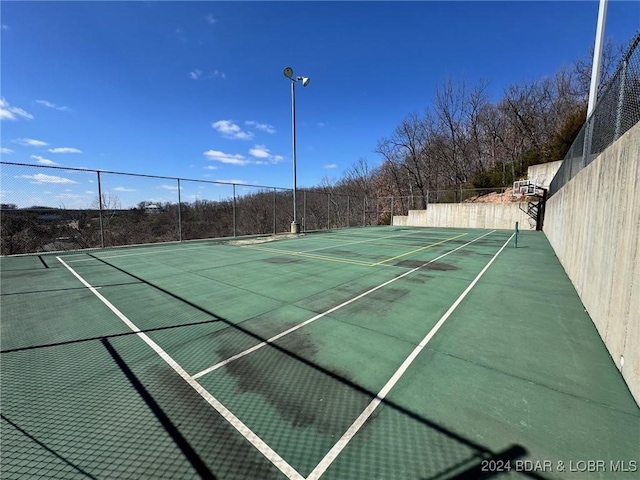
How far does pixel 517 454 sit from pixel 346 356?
1.71m

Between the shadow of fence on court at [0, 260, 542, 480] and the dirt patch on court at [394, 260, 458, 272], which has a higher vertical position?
the dirt patch on court at [394, 260, 458, 272]

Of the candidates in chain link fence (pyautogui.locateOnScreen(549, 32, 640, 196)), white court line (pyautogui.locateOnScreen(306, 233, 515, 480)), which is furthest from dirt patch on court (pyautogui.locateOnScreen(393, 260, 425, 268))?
chain link fence (pyautogui.locateOnScreen(549, 32, 640, 196))

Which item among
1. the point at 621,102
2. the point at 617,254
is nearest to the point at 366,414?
the point at 617,254

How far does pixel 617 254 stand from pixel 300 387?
12.5 ft

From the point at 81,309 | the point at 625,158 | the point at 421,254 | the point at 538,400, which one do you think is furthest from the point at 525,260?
the point at 81,309

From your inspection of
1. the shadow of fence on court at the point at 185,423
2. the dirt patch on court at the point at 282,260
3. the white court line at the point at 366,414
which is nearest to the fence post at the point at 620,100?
the white court line at the point at 366,414

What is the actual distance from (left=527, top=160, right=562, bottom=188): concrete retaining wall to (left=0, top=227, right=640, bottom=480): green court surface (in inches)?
977

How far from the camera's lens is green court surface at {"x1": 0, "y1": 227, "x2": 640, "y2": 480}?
1.91 metres

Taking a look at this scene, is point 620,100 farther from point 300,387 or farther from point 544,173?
point 544,173

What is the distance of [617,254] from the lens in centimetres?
310

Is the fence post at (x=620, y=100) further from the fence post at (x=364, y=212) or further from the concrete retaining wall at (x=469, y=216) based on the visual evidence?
the fence post at (x=364, y=212)

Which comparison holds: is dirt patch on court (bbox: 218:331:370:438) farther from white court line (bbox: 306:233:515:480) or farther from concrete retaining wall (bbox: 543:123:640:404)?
concrete retaining wall (bbox: 543:123:640:404)

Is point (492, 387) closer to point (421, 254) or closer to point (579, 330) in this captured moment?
point (579, 330)

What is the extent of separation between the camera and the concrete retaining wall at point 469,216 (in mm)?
23438
